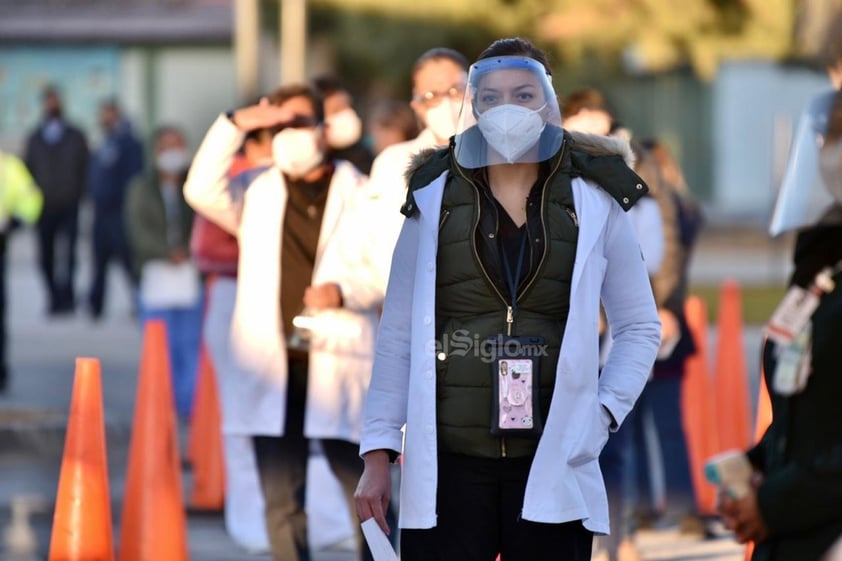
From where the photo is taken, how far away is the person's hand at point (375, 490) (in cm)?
444

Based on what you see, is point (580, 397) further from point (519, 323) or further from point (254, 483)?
point (254, 483)

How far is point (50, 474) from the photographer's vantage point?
415 inches

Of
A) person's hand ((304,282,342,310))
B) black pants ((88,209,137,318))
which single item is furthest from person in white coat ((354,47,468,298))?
black pants ((88,209,137,318))

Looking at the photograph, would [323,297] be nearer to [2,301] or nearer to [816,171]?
[816,171]

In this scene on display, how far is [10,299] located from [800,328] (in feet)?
68.1

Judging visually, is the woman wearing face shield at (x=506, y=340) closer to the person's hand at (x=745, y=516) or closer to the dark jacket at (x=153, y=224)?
the person's hand at (x=745, y=516)

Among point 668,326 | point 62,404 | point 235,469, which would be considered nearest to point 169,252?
point 62,404

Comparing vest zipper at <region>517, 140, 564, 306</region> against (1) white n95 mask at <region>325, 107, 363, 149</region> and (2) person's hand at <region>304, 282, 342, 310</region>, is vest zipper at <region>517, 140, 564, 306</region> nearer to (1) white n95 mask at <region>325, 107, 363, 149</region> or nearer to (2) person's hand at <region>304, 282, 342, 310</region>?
(2) person's hand at <region>304, 282, 342, 310</region>

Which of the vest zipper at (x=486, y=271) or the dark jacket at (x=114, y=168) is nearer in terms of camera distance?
the vest zipper at (x=486, y=271)

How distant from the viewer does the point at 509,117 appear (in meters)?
4.42

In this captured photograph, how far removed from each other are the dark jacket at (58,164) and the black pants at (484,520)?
639 inches

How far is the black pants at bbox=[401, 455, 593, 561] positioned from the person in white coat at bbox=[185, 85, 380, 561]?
7.97ft

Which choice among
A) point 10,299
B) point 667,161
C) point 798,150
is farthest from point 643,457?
point 10,299

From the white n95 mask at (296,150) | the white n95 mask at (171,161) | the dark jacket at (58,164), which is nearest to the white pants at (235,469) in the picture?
the white n95 mask at (296,150)
